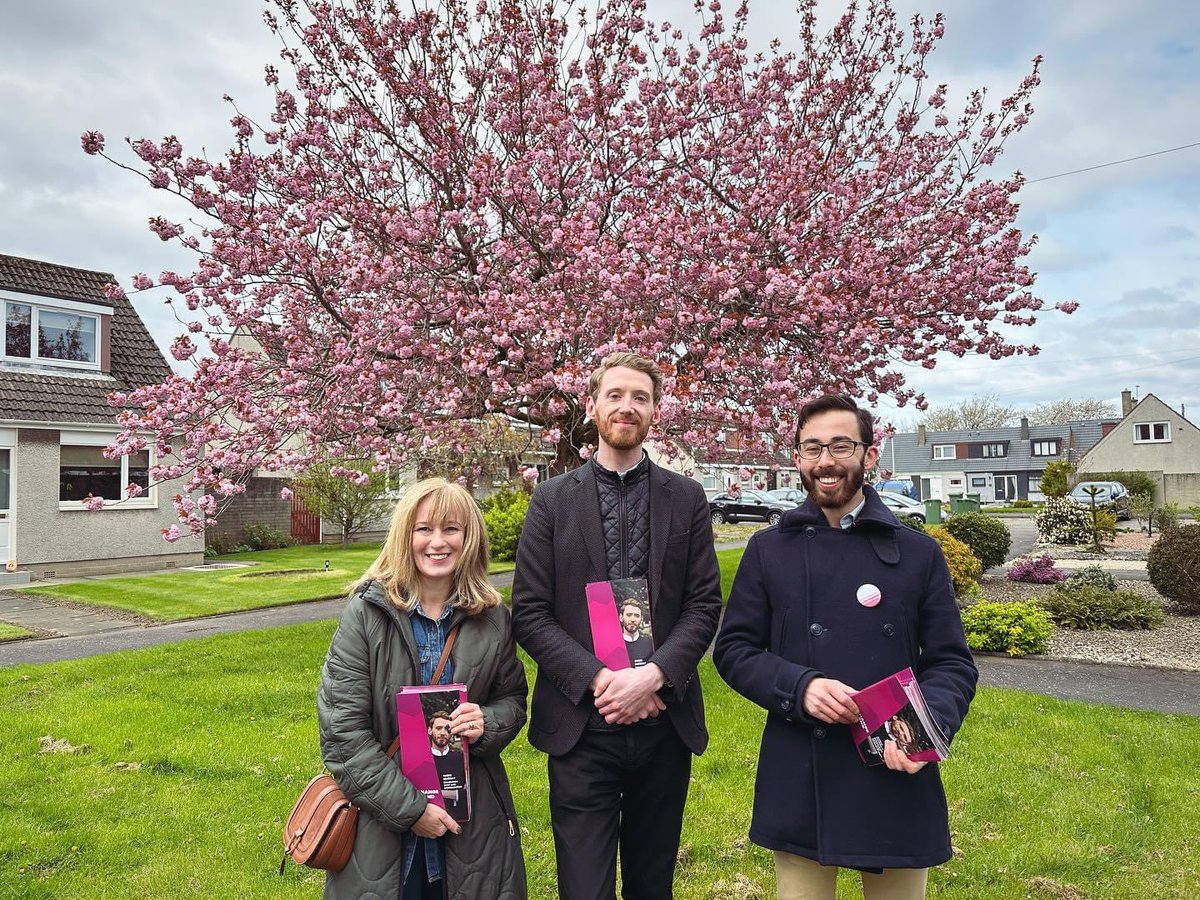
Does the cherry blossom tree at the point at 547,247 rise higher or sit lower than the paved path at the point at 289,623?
higher

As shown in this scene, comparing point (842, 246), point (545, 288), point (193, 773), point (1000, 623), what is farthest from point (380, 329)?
point (1000, 623)

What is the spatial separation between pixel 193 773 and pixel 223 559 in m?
15.6

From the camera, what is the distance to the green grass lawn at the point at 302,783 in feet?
12.0

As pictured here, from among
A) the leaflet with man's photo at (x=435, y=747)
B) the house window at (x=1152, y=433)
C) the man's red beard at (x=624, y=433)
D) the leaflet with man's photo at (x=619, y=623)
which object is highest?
the house window at (x=1152, y=433)

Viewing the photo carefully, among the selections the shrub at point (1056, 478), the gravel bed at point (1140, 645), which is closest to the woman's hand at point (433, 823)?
the gravel bed at point (1140, 645)

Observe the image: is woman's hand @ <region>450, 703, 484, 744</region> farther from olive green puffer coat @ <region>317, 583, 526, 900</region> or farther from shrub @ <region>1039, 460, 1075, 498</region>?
shrub @ <region>1039, 460, 1075, 498</region>

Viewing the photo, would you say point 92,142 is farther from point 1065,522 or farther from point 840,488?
point 1065,522

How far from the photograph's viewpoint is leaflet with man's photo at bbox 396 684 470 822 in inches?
94.7

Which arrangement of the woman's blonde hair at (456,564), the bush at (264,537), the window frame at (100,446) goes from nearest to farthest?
the woman's blonde hair at (456,564)
the window frame at (100,446)
the bush at (264,537)

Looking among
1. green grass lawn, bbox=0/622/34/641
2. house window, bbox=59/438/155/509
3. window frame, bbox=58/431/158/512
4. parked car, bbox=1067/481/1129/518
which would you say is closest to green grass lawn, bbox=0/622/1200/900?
green grass lawn, bbox=0/622/34/641

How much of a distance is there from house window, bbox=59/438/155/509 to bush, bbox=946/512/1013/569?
1641 centimetres

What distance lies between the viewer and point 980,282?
869cm

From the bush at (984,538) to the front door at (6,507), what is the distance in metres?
18.3

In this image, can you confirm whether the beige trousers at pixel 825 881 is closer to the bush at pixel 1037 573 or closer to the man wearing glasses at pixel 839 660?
the man wearing glasses at pixel 839 660
